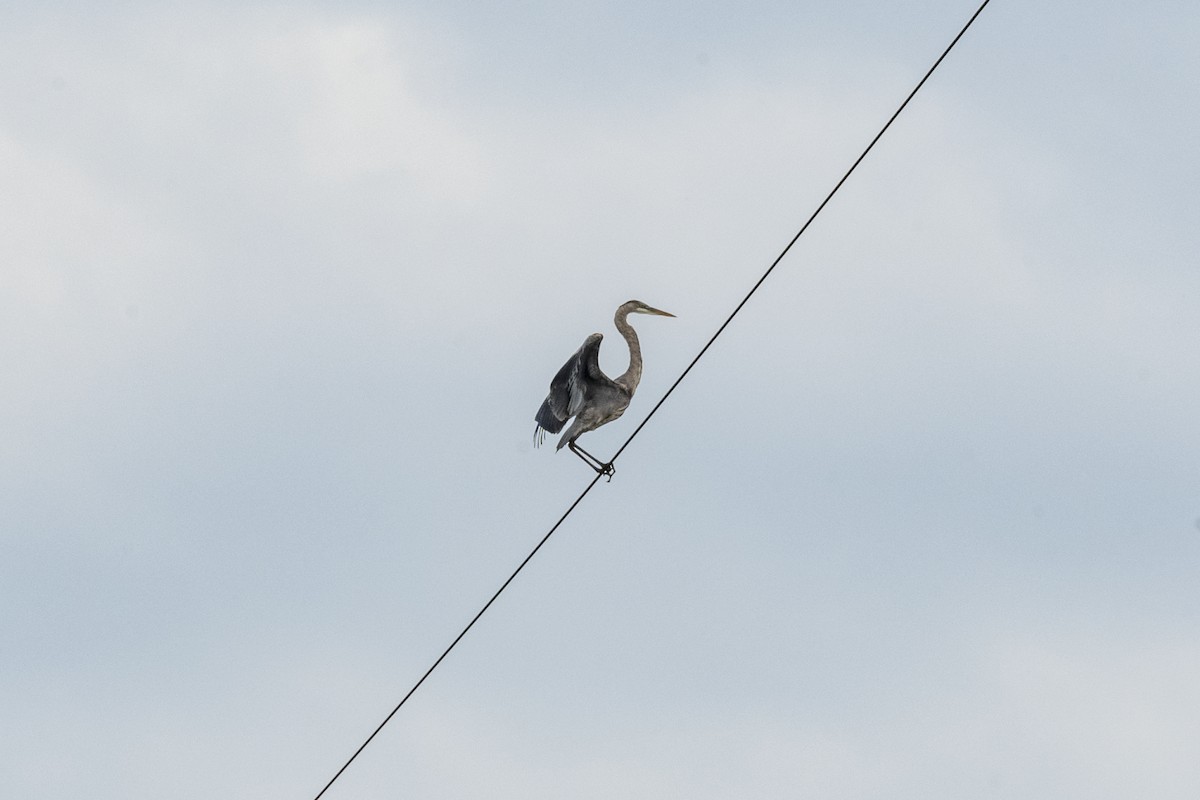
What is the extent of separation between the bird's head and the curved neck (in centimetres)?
2

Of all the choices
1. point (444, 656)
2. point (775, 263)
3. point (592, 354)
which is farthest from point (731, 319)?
point (592, 354)

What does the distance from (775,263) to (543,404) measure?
598 cm

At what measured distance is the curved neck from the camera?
15.5 meters

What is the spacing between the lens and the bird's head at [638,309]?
16.1 metres

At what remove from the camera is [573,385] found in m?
14.8

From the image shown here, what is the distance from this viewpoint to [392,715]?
9664mm

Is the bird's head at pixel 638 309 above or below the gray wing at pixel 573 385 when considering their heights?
above

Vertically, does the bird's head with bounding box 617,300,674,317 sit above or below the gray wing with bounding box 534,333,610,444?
above

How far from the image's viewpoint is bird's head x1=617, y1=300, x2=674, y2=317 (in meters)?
16.1

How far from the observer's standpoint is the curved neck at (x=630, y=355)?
15484 mm

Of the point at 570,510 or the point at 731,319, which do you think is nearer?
Result: the point at 731,319

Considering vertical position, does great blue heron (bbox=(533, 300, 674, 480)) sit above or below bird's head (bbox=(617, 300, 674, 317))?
below

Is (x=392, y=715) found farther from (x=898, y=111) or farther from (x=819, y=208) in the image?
(x=898, y=111)

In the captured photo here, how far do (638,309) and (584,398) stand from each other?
1.57 meters
